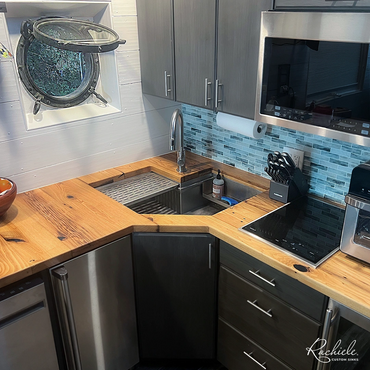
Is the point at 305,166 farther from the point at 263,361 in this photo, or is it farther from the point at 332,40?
the point at 263,361

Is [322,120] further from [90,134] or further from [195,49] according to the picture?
[90,134]

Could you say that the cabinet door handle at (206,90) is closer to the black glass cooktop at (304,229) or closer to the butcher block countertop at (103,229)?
the butcher block countertop at (103,229)

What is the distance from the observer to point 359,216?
1245mm

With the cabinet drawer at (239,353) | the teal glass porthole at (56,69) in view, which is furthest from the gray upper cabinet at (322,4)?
the cabinet drawer at (239,353)

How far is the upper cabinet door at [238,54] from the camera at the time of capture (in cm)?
145

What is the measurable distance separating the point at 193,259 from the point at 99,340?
0.54 meters

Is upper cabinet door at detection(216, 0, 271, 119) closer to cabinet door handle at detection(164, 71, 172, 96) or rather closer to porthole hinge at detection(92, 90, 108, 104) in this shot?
cabinet door handle at detection(164, 71, 172, 96)

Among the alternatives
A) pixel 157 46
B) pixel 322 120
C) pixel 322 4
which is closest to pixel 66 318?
pixel 322 120

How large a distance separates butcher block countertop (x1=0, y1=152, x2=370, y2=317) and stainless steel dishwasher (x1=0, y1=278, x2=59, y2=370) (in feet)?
0.20

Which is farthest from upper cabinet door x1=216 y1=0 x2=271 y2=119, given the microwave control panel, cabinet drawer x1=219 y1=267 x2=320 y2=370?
cabinet drawer x1=219 y1=267 x2=320 y2=370

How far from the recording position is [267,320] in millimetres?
1484

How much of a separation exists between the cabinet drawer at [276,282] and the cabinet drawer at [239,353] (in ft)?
1.03

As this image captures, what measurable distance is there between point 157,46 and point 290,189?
37.5 inches

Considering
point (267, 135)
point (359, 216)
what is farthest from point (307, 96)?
point (267, 135)
